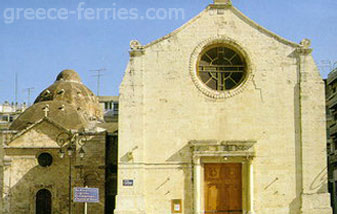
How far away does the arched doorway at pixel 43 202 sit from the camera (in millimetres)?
29906

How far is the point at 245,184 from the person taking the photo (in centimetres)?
2447

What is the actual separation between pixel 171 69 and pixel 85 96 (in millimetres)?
22420

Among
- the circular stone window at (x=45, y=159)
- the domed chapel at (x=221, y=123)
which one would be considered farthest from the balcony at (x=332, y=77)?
the circular stone window at (x=45, y=159)

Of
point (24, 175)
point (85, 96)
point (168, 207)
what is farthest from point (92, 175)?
point (85, 96)

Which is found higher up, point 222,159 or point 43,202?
point 222,159

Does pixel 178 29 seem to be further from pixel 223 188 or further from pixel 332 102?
pixel 332 102

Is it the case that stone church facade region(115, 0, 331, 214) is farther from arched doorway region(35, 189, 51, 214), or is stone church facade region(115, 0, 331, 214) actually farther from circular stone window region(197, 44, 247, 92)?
arched doorway region(35, 189, 51, 214)

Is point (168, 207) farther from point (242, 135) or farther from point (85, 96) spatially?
point (85, 96)

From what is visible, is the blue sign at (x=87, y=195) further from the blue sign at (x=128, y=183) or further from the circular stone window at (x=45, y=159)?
the circular stone window at (x=45, y=159)

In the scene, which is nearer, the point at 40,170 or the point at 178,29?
the point at 178,29

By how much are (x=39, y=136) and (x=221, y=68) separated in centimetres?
1150

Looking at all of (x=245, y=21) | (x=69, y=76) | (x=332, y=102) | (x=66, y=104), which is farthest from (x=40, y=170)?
(x=332, y=102)

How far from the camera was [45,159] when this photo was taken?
3027 centimetres

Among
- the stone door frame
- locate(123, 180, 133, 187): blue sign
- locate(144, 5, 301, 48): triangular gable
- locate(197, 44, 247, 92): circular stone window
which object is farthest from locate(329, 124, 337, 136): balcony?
locate(123, 180, 133, 187): blue sign
